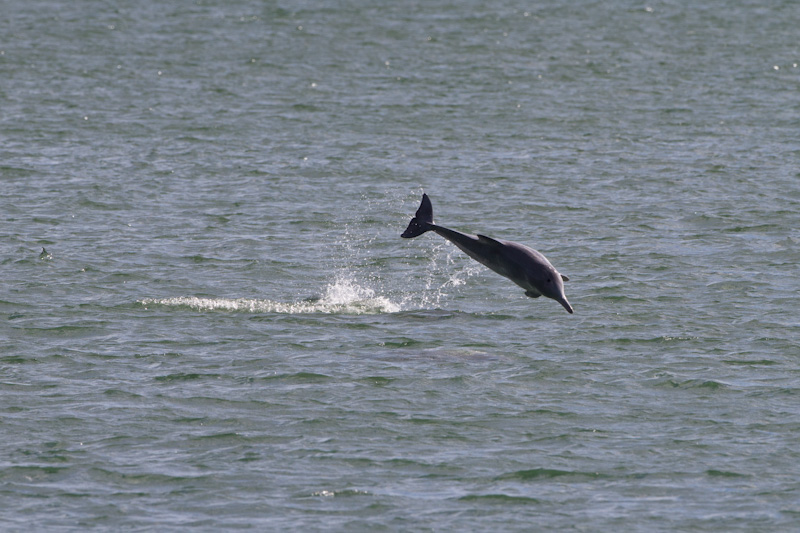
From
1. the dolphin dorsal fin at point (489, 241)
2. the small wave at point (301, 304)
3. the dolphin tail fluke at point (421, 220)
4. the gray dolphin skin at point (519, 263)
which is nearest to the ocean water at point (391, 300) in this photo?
the small wave at point (301, 304)

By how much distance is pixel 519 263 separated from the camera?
18422 mm

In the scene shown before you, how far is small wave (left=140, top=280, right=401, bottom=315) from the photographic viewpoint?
22047 mm

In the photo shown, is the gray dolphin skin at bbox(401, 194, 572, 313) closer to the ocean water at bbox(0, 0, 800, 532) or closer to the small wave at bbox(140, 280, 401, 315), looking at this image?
the ocean water at bbox(0, 0, 800, 532)

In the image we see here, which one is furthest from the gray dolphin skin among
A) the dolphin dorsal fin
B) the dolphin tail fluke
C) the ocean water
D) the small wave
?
the small wave

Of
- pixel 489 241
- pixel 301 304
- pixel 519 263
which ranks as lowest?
pixel 301 304

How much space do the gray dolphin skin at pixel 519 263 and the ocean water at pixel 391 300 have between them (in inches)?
45.9

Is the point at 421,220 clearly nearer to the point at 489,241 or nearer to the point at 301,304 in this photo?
the point at 489,241

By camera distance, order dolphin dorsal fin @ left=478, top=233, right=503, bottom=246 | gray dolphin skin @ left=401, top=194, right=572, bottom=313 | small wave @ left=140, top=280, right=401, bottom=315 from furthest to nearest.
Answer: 1. small wave @ left=140, top=280, right=401, bottom=315
2. dolphin dorsal fin @ left=478, top=233, right=503, bottom=246
3. gray dolphin skin @ left=401, top=194, right=572, bottom=313

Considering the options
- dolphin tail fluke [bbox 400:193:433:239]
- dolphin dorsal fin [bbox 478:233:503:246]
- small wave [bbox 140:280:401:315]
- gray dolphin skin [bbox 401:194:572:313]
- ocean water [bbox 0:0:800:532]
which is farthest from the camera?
small wave [bbox 140:280:401:315]

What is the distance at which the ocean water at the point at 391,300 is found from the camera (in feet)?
47.6

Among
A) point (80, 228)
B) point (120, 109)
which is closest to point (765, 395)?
point (80, 228)

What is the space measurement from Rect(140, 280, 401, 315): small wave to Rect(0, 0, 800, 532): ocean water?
85 millimetres

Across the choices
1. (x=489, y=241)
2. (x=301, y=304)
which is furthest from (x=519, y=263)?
(x=301, y=304)

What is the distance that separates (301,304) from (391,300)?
171 cm
